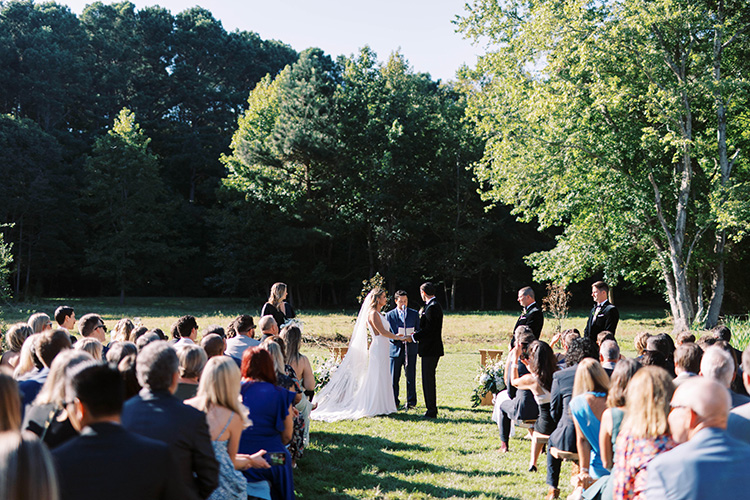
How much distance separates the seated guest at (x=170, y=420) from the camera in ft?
10.9

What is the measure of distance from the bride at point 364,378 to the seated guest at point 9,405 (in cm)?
774

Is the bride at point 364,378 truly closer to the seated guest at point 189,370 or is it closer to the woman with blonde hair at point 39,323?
the woman with blonde hair at point 39,323

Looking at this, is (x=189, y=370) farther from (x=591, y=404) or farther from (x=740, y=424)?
(x=740, y=424)

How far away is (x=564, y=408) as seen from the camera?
231 inches

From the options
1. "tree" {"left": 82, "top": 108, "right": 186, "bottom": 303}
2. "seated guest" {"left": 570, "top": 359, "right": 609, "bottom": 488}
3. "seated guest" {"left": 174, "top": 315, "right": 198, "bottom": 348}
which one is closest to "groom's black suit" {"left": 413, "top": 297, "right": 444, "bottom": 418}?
"seated guest" {"left": 174, "top": 315, "right": 198, "bottom": 348}

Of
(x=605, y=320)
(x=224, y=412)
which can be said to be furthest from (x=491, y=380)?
(x=224, y=412)

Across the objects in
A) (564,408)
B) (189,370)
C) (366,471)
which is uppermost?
(189,370)

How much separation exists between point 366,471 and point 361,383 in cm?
322

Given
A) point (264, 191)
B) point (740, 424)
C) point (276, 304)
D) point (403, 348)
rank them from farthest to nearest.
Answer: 1. point (264, 191)
2. point (403, 348)
3. point (276, 304)
4. point (740, 424)

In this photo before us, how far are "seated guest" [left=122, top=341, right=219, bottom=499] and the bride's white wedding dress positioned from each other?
6.85m

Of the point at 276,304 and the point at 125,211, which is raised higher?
the point at 125,211

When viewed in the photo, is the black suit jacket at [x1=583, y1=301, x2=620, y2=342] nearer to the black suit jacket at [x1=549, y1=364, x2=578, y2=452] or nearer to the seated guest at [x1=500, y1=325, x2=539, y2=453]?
the seated guest at [x1=500, y1=325, x2=539, y2=453]

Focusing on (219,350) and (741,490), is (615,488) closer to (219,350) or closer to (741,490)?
(741,490)

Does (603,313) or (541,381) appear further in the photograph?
(603,313)
